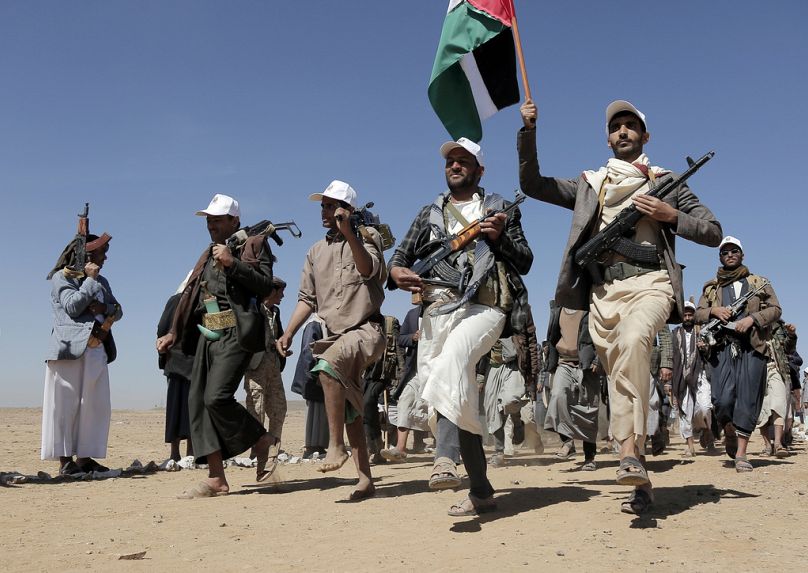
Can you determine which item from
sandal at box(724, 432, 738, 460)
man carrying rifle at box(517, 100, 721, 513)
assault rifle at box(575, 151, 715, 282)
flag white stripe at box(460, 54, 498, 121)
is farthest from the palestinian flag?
sandal at box(724, 432, 738, 460)

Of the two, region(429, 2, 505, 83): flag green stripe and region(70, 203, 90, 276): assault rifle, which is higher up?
region(429, 2, 505, 83): flag green stripe

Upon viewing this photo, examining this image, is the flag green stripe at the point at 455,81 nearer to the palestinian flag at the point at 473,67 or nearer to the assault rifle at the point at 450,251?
the palestinian flag at the point at 473,67

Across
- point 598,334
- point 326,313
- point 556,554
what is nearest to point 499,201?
point 598,334

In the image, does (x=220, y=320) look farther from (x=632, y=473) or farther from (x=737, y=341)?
(x=737, y=341)

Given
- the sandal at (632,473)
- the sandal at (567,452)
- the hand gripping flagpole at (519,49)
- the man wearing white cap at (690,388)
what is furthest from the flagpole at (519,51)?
the man wearing white cap at (690,388)

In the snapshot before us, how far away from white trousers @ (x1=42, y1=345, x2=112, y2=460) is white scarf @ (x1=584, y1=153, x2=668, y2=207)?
602cm

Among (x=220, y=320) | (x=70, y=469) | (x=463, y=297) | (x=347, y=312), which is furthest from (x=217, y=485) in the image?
(x=463, y=297)

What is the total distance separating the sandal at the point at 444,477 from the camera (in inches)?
188

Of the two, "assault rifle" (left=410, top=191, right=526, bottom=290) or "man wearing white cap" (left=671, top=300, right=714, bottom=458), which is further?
"man wearing white cap" (left=671, top=300, right=714, bottom=458)

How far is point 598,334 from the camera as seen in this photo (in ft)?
17.9

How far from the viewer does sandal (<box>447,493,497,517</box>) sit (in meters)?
5.20

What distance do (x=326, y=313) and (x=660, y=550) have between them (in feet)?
10.8

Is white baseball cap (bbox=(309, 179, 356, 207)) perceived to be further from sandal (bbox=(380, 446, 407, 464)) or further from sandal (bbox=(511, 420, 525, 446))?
sandal (bbox=(511, 420, 525, 446))

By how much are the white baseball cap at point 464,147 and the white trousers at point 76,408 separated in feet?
17.1
